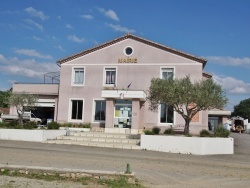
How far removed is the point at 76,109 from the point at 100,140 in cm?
824

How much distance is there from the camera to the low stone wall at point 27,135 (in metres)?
23.4

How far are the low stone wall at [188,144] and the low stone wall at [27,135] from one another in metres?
6.80

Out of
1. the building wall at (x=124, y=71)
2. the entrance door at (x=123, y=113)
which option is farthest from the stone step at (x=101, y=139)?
the building wall at (x=124, y=71)

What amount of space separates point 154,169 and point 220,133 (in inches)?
423

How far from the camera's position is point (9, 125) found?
1045 inches

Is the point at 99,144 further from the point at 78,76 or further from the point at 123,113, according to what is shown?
the point at 78,76

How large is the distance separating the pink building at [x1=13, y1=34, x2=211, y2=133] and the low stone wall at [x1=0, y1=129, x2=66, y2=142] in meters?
5.94

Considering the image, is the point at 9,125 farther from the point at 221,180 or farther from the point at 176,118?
the point at 221,180

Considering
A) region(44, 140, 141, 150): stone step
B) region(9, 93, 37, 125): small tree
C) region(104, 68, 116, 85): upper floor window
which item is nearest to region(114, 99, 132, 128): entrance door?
region(104, 68, 116, 85): upper floor window

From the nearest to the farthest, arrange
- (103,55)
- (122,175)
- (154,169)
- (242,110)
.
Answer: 1. (122,175)
2. (154,169)
3. (103,55)
4. (242,110)

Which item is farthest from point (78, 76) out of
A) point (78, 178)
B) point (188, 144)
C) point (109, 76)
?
point (78, 178)

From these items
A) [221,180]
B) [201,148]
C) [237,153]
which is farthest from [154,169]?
[237,153]

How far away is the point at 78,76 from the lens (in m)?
32.1

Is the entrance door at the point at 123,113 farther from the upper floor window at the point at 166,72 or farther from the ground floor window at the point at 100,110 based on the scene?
the upper floor window at the point at 166,72
